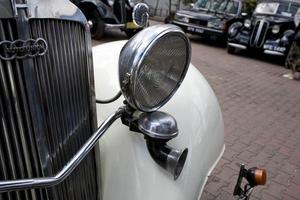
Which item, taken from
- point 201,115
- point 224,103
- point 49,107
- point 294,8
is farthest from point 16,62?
point 294,8

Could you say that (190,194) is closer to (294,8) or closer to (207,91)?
(207,91)

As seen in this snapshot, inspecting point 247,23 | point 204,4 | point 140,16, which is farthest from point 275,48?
point 140,16

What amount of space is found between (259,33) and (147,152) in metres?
7.31

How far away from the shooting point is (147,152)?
125 cm

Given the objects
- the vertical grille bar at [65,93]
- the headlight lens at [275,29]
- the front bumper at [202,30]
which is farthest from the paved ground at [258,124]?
the vertical grille bar at [65,93]

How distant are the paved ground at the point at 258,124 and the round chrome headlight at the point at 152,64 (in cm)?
165

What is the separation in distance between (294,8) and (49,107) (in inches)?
340

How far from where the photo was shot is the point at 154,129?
1.11m

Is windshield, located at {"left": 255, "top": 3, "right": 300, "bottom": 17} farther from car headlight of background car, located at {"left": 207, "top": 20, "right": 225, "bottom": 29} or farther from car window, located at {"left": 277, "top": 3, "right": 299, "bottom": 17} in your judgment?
car headlight of background car, located at {"left": 207, "top": 20, "right": 225, "bottom": 29}

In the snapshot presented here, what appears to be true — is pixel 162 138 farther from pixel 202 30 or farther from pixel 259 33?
pixel 202 30

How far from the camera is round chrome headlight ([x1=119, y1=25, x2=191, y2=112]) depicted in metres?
0.98

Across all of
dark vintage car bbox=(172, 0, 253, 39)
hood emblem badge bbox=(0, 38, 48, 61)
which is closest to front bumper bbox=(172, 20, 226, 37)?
dark vintage car bbox=(172, 0, 253, 39)

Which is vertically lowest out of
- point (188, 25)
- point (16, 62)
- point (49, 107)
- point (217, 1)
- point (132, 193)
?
point (188, 25)

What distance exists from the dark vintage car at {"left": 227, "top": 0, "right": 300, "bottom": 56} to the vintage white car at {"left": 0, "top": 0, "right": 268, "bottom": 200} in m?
6.66
